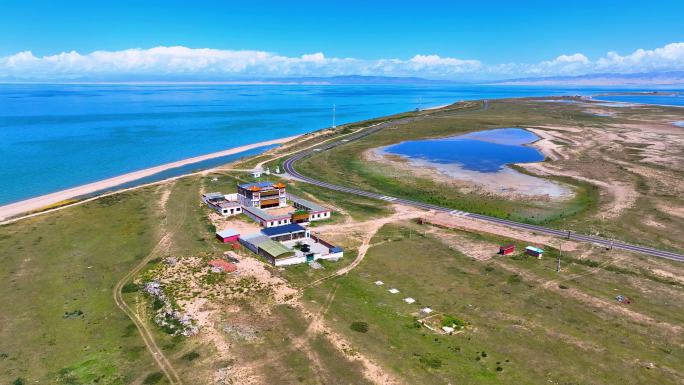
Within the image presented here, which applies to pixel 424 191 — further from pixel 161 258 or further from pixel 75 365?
pixel 75 365

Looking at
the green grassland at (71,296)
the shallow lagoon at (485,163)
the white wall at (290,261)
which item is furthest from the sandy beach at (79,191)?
the shallow lagoon at (485,163)

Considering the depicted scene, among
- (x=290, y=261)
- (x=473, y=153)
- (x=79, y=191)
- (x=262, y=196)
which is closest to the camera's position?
(x=290, y=261)

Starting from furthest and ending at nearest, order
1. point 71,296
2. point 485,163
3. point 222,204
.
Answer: point 485,163
point 222,204
point 71,296

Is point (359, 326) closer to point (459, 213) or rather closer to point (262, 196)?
point (262, 196)

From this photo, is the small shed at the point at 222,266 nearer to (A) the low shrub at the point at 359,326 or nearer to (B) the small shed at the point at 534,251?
(A) the low shrub at the point at 359,326

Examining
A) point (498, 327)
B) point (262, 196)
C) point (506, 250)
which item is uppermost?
point (262, 196)

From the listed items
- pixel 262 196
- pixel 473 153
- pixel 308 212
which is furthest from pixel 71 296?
pixel 473 153

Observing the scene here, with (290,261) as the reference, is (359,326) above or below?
above

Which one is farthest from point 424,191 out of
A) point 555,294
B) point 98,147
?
point 98,147
